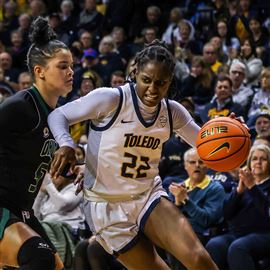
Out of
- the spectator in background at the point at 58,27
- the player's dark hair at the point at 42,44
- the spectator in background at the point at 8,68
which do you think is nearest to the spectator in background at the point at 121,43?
the spectator in background at the point at 58,27

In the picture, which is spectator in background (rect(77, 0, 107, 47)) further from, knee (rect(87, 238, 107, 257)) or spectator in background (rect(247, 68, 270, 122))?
knee (rect(87, 238, 107, 257))

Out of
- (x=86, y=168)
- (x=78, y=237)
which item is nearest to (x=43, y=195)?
(x=78, y=237)

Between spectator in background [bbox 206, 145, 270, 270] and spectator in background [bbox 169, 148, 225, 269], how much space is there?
0.21 m

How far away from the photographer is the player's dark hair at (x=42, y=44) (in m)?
4.40

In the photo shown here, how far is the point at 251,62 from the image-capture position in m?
9.23

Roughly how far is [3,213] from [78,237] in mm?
3228

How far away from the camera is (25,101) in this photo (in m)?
4.08

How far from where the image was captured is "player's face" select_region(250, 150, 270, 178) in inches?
246

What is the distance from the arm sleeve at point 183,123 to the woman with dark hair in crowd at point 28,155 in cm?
71

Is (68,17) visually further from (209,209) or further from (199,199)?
(209,209)

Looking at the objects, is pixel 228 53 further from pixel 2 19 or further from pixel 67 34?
pixel 2 19

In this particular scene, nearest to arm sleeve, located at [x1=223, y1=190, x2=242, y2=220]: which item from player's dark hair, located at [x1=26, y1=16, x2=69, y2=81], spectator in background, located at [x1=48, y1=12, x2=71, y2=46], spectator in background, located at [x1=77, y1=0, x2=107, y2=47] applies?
player's dark hair, located at [x1=26, y1=16, x2=69, y2=81]

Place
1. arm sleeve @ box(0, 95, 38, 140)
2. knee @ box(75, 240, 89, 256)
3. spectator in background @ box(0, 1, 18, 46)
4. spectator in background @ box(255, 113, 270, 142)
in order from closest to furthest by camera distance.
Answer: arm sleeve @ box(0, 95, 38, 140) < knee @ box(75, 240, 89, 256) < spectator in background @ box(255, 113, 270, 142) < spectator in background @ box(0, 1, 18, 46)

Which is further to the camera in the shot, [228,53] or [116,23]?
[116,23]
